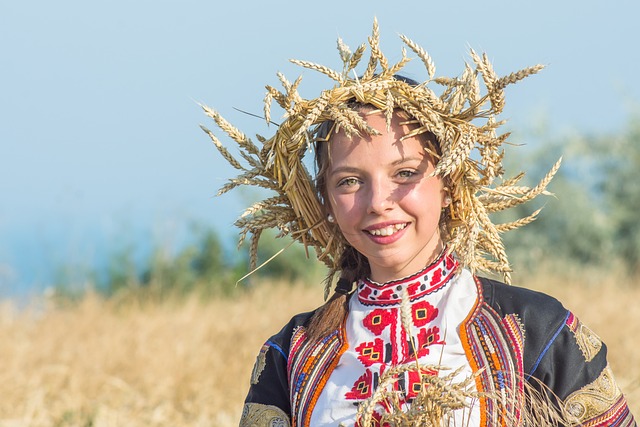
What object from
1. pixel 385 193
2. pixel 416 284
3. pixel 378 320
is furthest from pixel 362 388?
pixel 385 193

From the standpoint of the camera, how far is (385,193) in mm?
3023

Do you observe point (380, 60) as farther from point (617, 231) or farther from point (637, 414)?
point (617, 231)

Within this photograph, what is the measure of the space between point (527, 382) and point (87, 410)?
13.2 ft

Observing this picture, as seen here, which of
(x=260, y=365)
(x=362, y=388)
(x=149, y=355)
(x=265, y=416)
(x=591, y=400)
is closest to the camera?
(x=591, y=400)

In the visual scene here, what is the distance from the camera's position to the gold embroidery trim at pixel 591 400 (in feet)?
9.56

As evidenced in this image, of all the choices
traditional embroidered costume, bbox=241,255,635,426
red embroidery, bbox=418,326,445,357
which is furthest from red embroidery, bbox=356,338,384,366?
red embroidery, bbox=418,326,445,357

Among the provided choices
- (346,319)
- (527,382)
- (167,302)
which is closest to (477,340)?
(527,382)

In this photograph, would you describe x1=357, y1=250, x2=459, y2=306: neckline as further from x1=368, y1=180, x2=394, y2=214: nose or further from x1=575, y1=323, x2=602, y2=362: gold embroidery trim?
x1=575, y1=323, x2=602, y2=362: gold embroidery trim

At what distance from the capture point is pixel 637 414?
5355 millimetres

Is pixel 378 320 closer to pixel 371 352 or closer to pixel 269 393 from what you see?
pixel 371 352

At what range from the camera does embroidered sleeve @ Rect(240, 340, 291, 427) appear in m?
3.28

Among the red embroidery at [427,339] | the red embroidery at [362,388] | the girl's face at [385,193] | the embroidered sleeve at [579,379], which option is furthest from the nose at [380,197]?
the embroidered sleeve at [579,379]

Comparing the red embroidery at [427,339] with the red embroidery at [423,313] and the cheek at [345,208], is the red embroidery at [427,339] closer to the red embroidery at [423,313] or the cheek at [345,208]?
the red embroidery at [423,313]

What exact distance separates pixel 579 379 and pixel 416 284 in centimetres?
56
